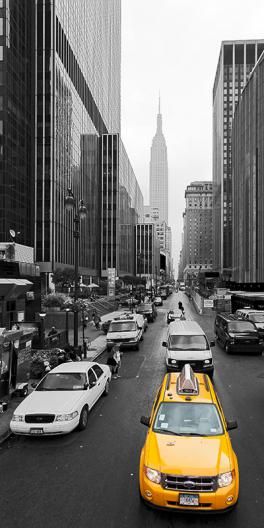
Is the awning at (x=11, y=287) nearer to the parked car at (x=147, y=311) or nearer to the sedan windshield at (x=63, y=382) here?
the sedan windshield at (x=63, y=382)

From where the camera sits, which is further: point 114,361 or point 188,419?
point 114,361

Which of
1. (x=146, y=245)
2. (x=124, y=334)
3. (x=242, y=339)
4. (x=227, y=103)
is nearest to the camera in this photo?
(x=242, y=339)

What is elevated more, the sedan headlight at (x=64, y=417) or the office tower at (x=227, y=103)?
the office tower at (x=227, y=103)

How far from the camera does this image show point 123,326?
901 inches

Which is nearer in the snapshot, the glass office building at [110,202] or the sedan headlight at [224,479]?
the sedan headlight at [224,479]

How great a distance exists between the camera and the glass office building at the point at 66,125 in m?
67.8

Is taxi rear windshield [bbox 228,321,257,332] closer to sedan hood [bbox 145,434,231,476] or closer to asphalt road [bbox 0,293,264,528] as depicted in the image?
asphalt road [bbox 0,293,264,528]

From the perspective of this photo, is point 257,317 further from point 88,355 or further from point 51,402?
point 51,402

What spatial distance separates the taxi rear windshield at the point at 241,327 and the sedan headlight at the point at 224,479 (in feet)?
49.0

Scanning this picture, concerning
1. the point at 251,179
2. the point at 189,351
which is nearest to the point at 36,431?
the point at 189,351

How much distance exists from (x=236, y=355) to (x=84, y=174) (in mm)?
75345

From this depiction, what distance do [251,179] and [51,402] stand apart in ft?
239

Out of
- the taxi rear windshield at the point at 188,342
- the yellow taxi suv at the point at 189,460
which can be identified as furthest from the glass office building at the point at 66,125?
the yellow taxi suv at the point at 189,460

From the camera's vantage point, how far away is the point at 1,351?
1192 cm
